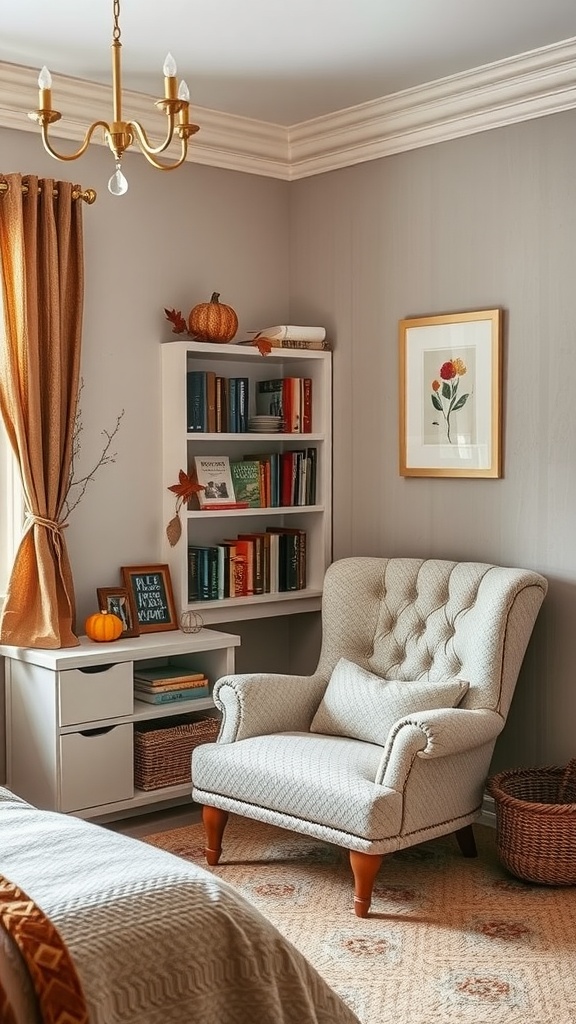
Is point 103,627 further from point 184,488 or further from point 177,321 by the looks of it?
point 177,321

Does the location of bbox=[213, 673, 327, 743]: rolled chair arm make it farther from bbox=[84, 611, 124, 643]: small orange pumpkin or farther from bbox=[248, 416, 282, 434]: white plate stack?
bbox=[248, 416, 282, 434]: white plate stack

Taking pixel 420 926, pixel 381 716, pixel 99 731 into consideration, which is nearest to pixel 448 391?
pixel 381 716

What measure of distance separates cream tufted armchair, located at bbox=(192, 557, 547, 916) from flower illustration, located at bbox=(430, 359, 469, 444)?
22.9 inches

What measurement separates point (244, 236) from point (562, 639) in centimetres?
213

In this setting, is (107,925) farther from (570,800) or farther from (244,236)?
(244,236)

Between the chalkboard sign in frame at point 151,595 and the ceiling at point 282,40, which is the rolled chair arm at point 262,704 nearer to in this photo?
the chalkboard sign in frame at point 151,595

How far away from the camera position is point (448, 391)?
427 cm

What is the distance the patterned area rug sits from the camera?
281 centimetres

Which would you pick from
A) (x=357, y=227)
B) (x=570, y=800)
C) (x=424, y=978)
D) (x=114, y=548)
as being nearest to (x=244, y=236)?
(x=357, y=227)

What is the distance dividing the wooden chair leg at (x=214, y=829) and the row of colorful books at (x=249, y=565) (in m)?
0.96

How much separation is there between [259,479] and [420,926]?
1.99m

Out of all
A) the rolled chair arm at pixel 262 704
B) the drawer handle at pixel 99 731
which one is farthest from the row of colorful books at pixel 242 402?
the drawer handle at pixel 99 731

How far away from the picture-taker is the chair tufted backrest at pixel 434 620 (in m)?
3.72

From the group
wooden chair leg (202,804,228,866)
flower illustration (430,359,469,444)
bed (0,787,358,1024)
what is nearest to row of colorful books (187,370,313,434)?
flower illustration (430,359,469,444)
